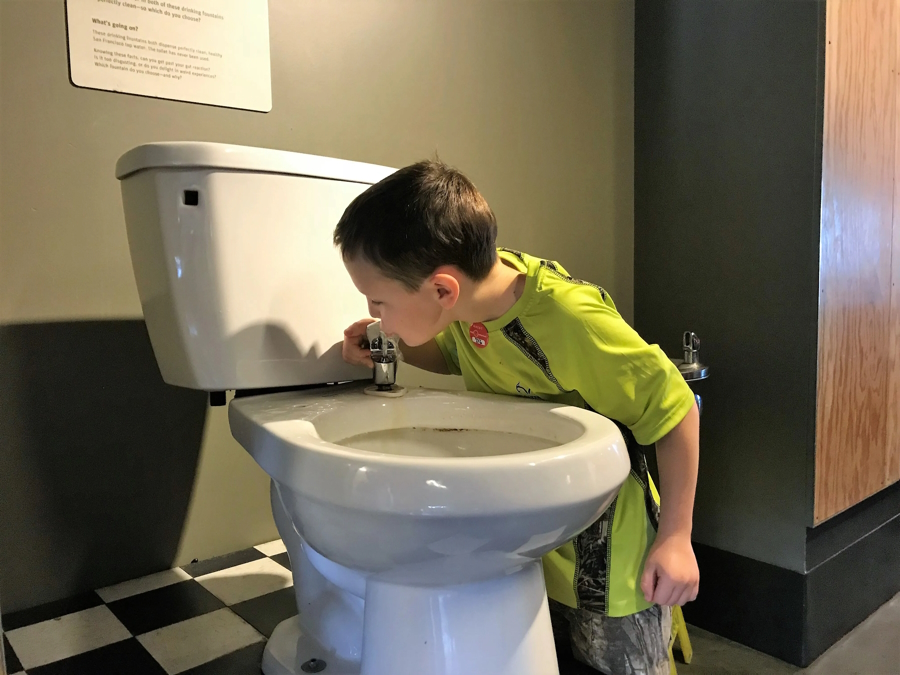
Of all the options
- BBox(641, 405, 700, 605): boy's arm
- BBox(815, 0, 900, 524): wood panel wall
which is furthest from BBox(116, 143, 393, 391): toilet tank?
BBox(815, 0, 900, 524): wood panel wall

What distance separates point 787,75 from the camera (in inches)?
40.6

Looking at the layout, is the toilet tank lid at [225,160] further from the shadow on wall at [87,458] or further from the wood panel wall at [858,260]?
the wood panel wall at [858,260]

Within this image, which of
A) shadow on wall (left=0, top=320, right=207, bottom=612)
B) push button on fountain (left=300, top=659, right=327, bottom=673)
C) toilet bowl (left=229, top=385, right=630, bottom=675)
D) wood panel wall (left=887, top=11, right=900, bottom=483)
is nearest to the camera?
toilet bowl (left=229, top=385, right=630, bottom=675)

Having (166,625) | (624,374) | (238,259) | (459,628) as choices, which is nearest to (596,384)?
(624,374)

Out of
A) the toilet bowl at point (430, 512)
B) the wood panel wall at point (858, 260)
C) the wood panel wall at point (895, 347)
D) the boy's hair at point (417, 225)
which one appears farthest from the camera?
the wood panel wall at point (895, 347)

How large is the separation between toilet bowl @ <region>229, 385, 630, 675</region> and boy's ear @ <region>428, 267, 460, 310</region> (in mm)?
145

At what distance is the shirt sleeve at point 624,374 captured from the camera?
0.72 m

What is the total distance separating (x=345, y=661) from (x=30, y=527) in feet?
1.60

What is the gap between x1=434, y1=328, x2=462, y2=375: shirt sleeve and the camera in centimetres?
98

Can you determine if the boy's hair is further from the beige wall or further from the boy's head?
the beige wall

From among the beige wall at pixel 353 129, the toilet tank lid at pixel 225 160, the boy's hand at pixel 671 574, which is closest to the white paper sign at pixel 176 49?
the beige wall at pixel 353 129

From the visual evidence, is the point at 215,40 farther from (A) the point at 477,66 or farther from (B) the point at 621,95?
(B) the point at 621,95

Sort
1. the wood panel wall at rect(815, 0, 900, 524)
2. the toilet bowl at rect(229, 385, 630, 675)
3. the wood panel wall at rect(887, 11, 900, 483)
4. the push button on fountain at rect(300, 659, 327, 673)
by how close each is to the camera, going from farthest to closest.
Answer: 1. the wood panel wall at rect(887, 11, 900, 483)
2. the wood panel wall at rect(815, 0, 900, 524)
3. the push button on fountain at rect(300, 659, 327, 673)
4. the toilet bowl at rect(229, 385, 630, 675)

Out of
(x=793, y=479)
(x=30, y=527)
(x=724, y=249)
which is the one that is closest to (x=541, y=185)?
(x=724, y=249)
